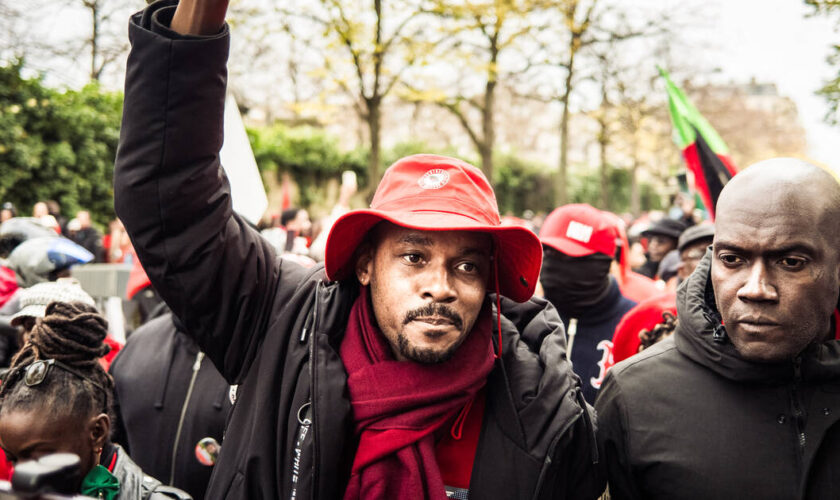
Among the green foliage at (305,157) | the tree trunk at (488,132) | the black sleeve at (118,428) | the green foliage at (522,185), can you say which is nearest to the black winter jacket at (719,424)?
the black sleeve at (118,428)

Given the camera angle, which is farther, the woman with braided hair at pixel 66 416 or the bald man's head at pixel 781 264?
the woman with braided hair at pixel 66 416

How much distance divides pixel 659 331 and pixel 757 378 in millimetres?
1187

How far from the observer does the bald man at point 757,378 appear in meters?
1.88

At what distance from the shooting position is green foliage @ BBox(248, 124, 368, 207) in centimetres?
2083

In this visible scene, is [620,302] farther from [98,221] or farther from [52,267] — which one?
[98,221]

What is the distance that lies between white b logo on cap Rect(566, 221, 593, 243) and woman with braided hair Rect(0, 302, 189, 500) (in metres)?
2.71

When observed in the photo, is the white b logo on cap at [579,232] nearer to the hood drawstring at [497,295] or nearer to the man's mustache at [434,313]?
the hood drawstring at [497,295]

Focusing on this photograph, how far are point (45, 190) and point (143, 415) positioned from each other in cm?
1175

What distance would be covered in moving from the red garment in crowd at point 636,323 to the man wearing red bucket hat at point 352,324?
1.50 metres

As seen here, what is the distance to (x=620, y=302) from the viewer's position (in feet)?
13.3

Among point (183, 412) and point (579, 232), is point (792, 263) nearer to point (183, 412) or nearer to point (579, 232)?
point (579, 232)

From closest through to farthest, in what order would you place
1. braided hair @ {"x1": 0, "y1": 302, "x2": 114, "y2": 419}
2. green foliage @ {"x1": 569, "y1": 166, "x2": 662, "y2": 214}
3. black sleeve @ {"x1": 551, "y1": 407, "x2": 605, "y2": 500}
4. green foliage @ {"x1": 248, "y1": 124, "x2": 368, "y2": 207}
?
black sleeve @ {"x1": 551, "y1": 407, "x2": 605, "y2": 500}
braided hair @ {"x1": 0, "y1": 302, "x2": 114, "y2": 419}
green foliage @ {"x1": 248, "y1": 124, "x2": 368, "y2": 207}
green foliage @ {"x1": 569, "y1": 166, "x2": 662, "y2": 214}

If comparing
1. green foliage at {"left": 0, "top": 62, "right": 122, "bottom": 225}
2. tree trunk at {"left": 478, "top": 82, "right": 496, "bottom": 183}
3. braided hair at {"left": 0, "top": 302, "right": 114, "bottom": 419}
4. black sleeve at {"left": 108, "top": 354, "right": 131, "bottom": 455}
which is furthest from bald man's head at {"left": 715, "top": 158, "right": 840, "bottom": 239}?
tree trunk at {"left": 478, "top": 82, "right": 496, "bottom": 183}

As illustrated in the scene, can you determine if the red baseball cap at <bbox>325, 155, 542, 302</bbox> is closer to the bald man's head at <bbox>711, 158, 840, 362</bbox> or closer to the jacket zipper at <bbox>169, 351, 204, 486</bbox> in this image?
the bald man's head at <bbox>711, 158, 840, 362</bbox>
